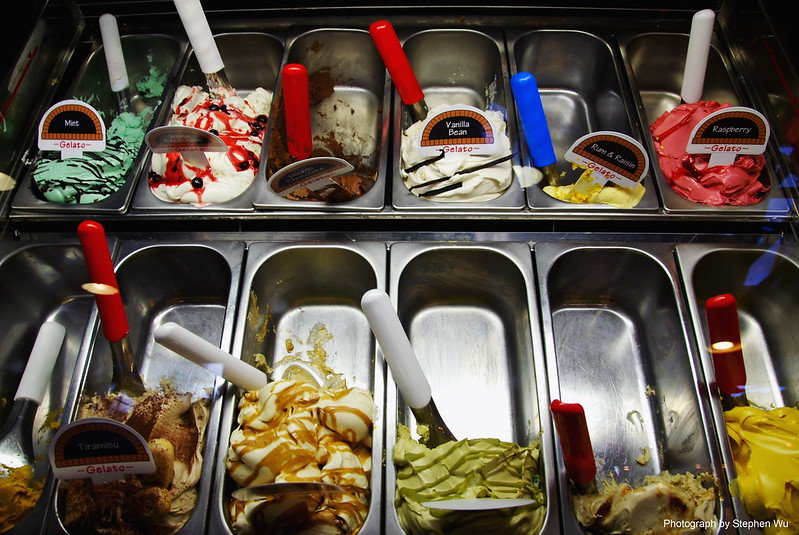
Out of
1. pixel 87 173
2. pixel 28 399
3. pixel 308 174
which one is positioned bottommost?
pixel 28 399

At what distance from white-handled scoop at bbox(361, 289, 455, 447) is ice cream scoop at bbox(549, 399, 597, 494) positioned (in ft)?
1.00

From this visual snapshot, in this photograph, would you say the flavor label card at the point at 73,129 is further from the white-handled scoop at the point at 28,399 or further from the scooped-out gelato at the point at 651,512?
the scooped-out gelato at the point at 651,512

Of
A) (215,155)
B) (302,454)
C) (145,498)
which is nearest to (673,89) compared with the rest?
(215,155)

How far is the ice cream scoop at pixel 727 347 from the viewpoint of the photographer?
4.03 feet

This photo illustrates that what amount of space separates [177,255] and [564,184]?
4.31ft

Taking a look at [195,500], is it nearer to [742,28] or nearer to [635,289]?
[635,289]

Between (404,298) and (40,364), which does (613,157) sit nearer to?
(404,298)

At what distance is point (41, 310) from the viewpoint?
1737 mm

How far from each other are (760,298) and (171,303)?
1.85m

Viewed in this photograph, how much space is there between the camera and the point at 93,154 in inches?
71.3

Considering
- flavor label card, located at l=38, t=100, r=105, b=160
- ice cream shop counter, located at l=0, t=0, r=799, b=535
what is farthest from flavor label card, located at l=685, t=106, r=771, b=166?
flavor label card, located at l=38, t=100, r=105, b=160

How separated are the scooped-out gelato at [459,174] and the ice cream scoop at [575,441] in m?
0.75

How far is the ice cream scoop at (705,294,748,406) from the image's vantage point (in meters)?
1.23

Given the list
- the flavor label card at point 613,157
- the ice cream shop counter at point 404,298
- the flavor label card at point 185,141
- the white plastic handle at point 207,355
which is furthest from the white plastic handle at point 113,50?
the flavor label card at point 613,157
